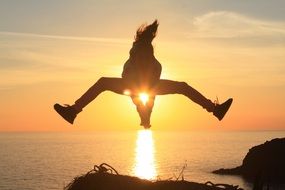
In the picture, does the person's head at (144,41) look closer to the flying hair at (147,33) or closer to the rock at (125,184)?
the flying hair at (147,33)

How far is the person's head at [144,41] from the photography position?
8.02 m

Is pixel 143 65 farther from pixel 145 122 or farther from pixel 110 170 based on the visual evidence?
pixel 110 170

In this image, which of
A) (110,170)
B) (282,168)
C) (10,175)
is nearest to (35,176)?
(10,175)

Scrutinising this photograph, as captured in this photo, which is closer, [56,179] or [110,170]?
[110,170]

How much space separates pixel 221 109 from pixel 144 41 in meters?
2.05

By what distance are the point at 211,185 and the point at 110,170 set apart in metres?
1.73

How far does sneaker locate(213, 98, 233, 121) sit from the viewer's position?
356 inches

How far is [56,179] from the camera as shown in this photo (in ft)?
506

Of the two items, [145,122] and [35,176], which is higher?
[35,176]

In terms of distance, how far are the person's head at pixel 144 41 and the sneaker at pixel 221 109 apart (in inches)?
70.3

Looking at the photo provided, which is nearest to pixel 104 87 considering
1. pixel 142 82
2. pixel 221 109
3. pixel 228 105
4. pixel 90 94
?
pixel 90 94

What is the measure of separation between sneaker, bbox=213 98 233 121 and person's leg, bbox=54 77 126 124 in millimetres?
1995

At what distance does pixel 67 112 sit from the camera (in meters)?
8.88

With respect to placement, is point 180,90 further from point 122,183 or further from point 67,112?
point 67,112
